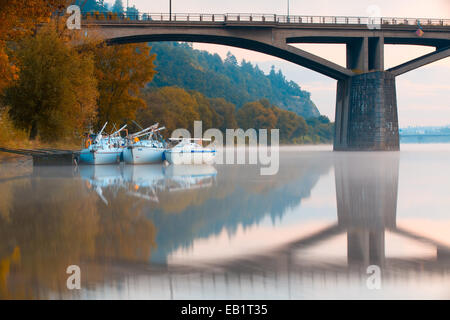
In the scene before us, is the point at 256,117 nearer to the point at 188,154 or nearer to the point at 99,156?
the point at 188,154

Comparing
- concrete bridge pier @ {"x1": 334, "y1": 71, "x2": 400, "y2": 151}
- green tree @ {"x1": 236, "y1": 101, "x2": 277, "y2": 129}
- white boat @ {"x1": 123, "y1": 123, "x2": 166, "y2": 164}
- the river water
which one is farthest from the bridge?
green tree @ {"x1": 236, "y1": 101, "x2": 277, "y2": 129}

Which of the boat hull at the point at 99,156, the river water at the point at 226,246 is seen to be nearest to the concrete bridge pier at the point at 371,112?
the boat hull at the point at 99,156

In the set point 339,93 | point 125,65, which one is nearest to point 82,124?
point 125,65

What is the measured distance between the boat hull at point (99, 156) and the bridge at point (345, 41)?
16.2m

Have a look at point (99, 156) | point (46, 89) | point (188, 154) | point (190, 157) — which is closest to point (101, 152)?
point (99, 156)

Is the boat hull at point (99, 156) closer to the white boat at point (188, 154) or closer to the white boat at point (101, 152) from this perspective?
the white boat at point (101, 152)

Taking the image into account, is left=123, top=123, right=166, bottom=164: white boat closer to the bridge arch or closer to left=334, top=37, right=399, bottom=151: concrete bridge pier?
the bridge arch

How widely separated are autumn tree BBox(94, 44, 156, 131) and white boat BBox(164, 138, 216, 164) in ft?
55.2

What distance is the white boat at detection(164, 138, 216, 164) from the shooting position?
4194 cm

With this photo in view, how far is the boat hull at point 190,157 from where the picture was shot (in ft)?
138

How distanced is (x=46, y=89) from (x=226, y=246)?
36180mm

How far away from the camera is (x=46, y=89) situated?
141ft

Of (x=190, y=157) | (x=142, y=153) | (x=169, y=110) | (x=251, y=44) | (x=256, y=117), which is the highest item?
(x=251, y=44)

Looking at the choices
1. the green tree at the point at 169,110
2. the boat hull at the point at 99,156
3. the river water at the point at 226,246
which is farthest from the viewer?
the green tree at the point at 169,110
